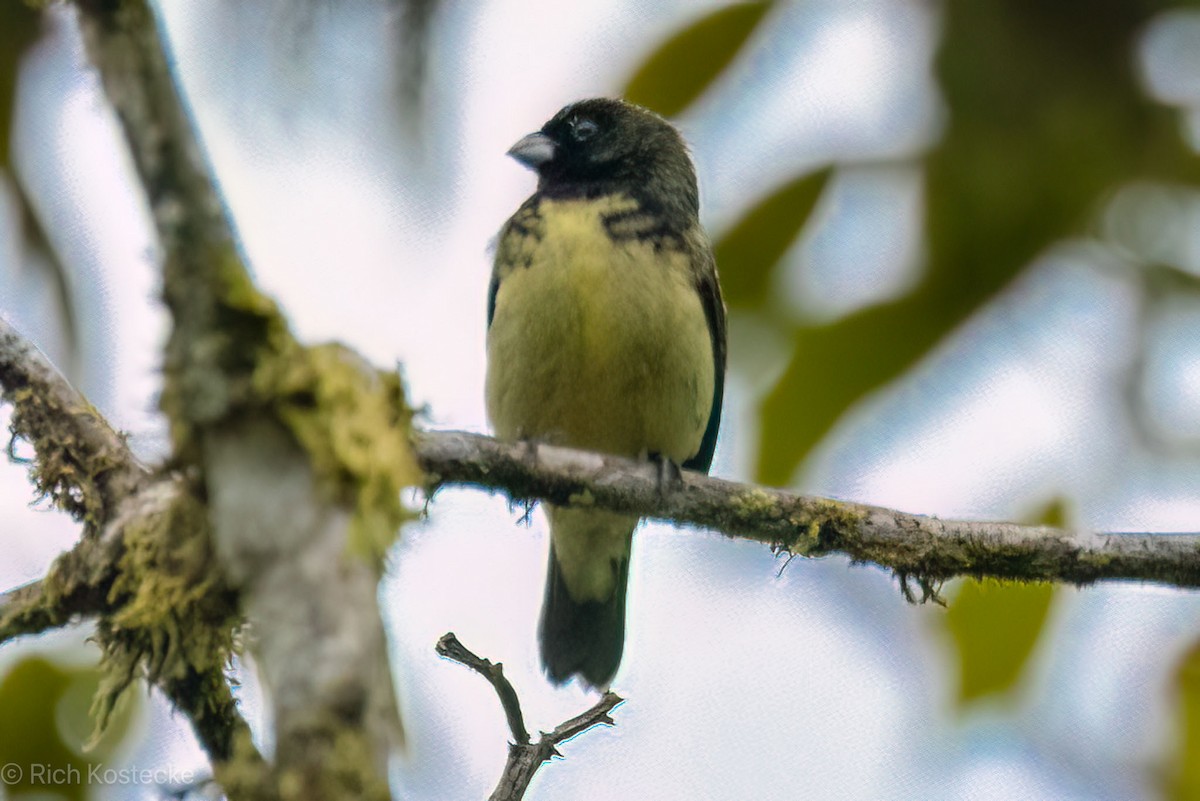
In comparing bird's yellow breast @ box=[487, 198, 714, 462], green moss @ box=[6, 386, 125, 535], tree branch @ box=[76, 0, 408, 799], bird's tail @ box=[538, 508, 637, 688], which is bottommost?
tree branch @ box=[76, 0, 408, 799]

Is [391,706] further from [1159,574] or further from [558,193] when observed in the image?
[558,193]

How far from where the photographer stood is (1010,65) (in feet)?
7.13

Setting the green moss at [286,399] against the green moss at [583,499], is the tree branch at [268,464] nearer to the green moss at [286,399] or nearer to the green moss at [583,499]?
the green moss at [286,399]

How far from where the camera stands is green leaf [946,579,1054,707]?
2.52m

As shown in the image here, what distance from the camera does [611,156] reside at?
5.44 metres

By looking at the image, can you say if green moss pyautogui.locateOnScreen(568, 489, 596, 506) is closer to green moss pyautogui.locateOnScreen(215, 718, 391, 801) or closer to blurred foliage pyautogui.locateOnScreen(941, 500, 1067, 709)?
blurred foliage pyautogui.locateOnScreen(941, 500, 1067, 709)

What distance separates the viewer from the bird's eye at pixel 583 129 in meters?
5.61

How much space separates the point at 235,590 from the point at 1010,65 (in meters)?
1.48

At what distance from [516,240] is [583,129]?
106cm

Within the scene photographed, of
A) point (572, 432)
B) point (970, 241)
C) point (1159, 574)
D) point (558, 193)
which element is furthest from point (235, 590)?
point (558, 193)

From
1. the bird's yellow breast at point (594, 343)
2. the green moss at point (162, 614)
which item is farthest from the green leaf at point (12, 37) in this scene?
the bird's yellow breast at point (594, 343)

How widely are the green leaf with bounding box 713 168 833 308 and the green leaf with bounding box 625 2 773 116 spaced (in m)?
0.27

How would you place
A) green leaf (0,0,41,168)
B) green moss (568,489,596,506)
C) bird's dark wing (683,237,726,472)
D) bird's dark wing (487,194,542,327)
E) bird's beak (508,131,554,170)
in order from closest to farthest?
green leaf (0,0,41,168), green moss (568,489,596,506), bird's dark wing (487,194,542,327), bird's dark wing (683,237,726,472), bird's beak (508,131,554,170)

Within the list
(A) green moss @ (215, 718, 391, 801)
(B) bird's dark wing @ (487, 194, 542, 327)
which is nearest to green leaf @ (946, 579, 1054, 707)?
(A) green moss @ (215, 718, 391, 801)
